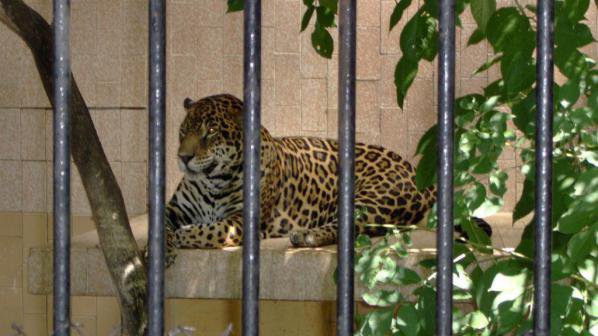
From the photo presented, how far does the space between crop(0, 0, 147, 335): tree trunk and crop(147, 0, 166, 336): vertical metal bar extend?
1.50m

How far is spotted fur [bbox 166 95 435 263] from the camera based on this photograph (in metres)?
3.81

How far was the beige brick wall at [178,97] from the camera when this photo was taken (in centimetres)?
477

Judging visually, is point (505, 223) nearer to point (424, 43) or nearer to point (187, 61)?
point (187, 61)

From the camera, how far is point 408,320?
154 cm

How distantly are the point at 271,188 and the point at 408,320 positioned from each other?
252cm

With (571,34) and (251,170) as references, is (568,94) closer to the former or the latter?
(571,34)

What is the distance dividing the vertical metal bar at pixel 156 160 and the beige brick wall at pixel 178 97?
3.51 m

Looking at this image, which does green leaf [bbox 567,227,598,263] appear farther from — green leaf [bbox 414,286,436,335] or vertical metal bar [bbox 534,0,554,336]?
green leaf [bbox 414,286,436,335]

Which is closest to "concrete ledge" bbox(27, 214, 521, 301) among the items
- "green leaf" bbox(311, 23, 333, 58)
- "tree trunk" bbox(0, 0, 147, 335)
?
"tree trunk" bbox(0, 0, 147, 335)

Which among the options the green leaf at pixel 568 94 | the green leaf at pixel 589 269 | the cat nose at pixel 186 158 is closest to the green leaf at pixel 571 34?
the green leaf at pixel 568 94

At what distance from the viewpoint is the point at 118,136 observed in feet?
16.2

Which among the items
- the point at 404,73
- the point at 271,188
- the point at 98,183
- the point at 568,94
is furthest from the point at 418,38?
the point at 271,188

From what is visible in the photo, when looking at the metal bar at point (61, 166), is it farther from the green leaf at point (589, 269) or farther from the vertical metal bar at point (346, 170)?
the green leaf at point (589, 269)

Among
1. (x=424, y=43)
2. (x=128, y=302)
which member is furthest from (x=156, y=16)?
(x=128, y=302)
